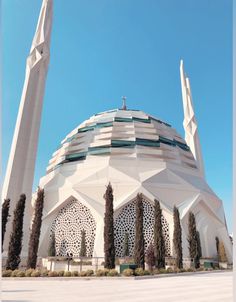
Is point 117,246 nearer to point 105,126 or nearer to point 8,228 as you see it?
point 8,228

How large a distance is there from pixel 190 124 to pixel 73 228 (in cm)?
3034

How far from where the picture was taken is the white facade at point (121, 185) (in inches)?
1105

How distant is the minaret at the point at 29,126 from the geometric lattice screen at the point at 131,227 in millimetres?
7619

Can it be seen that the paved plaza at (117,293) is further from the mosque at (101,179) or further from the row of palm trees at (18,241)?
the mosque at (101,179)

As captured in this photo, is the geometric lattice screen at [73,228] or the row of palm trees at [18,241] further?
the geometric lattice screen at [73,228]

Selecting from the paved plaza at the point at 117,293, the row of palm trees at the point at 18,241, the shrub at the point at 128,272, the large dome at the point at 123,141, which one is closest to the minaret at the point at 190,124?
the large dome at the point at 123,141

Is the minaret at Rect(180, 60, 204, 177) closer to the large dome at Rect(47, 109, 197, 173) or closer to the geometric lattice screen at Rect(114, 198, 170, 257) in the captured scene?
the large dome at Rect(47, 109, 197, 173)

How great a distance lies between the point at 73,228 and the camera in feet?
93.0

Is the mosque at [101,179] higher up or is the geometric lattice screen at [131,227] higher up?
the mosque at [101,179]

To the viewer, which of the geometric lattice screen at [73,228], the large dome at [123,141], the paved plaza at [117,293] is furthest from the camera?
the large dome at [123,141]

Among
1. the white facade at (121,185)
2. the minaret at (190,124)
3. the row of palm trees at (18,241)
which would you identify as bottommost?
the row of palm trees at (18,241)

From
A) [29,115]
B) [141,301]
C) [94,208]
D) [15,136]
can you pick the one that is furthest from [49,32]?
[141,301]

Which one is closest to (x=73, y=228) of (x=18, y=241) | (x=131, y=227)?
(x=131, y=227)

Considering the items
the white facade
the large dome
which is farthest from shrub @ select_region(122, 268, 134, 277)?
the large dome
